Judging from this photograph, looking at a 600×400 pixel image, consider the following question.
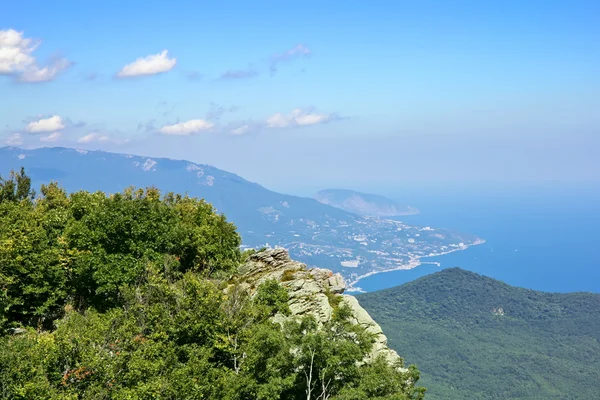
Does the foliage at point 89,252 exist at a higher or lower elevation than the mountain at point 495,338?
higher

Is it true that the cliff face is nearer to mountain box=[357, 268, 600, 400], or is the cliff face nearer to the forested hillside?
the forested hillside

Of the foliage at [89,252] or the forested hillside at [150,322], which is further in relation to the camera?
the foliage at [89,252]

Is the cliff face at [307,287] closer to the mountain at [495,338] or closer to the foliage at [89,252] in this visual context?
the foliage at [89,252]

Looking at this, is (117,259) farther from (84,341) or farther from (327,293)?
(327,293)

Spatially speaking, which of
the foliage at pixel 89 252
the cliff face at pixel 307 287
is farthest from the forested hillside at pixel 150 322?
the cliff face at pixel 307 287

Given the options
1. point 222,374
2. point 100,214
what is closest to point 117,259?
point 100,214

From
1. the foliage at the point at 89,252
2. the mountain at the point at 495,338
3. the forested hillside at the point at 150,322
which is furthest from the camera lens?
the mountain at the point at 495,338

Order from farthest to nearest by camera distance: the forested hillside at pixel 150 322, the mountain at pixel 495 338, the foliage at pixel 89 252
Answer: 1. the mountain at pixel 495 338
2. the foliage at pixel 89 252
3. the forested hillside at pixel 150 322
